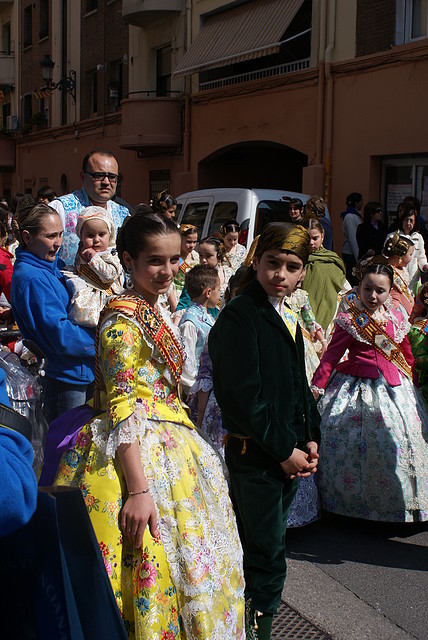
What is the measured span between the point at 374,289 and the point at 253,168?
52.7ft

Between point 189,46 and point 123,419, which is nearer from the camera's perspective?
point 123,419

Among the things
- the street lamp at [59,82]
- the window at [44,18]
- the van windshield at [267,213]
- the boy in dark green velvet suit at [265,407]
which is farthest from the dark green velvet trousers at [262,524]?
the window at [44,18]

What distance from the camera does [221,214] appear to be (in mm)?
11773

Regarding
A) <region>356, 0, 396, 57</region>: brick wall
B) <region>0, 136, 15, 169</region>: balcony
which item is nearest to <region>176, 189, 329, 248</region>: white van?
<region>356, 0, 396, 57</region>: brick wall

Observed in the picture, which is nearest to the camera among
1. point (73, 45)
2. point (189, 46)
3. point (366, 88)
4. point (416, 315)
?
point (416, 315)

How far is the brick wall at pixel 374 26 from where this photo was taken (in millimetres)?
→ 14172

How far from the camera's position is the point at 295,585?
4379mm

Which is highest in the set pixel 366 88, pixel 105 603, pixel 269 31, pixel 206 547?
pixel 269 31

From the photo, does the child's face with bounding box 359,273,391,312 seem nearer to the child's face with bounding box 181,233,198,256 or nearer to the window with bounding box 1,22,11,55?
the child's face with bounding box 181,233,198,256

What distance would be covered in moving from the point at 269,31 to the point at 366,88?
9.88ft

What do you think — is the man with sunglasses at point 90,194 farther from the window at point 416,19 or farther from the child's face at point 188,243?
the window at point 416,19

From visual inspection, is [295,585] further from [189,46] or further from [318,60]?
[189,46]

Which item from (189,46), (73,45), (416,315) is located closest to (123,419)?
(416,315)

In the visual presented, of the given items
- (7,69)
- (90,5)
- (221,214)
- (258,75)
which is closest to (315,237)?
(221,214)
